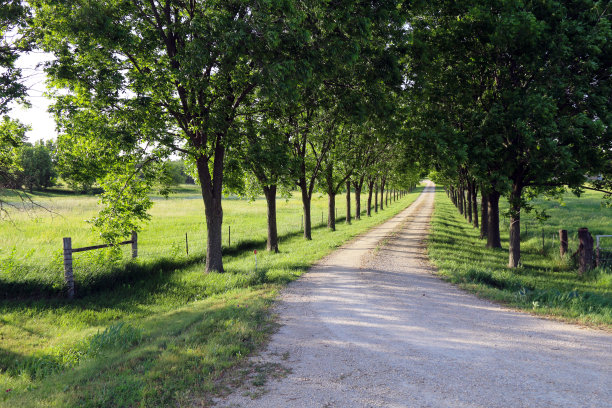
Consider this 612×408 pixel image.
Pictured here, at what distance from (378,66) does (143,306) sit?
1049 cm

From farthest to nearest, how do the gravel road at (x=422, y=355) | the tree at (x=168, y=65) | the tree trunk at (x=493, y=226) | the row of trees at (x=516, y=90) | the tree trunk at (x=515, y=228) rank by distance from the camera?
the tree trunk at (x=493, y=226)
the tree trunk at (x=515, y=228)
the row of trees at (x=516, y=90)
the tree at (x=168, y=65)
the gravel road at (x=422, y=355)

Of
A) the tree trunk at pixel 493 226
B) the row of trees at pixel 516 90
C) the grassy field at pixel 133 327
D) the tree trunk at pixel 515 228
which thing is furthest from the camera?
the tree trunk at pixel 493 226

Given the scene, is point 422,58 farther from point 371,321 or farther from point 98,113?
point 98,113

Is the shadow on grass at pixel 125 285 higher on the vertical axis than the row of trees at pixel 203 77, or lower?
lower

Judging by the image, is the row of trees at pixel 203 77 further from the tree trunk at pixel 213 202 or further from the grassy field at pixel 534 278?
the grassy field at pixel 534 278

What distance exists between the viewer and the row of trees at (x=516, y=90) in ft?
34.0

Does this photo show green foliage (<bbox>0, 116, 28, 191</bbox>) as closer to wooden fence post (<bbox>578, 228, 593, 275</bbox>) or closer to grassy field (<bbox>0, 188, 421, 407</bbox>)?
grassy field (<bbox>0, 188, 421, 407</bbox>)

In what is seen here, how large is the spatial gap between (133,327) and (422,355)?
607 cm

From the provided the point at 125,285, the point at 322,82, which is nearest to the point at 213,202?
the point at 125,285

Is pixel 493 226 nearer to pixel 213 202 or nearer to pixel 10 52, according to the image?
pixel 213 202

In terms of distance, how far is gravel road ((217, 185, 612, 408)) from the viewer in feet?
14.6

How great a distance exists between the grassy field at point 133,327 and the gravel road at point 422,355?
61 centimetres

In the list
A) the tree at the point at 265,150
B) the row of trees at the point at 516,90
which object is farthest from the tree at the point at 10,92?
the row of trees at the point at 516,90

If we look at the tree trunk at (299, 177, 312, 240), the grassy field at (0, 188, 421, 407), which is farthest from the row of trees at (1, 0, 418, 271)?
the tree trunk at (299, 177, 312, 240)
